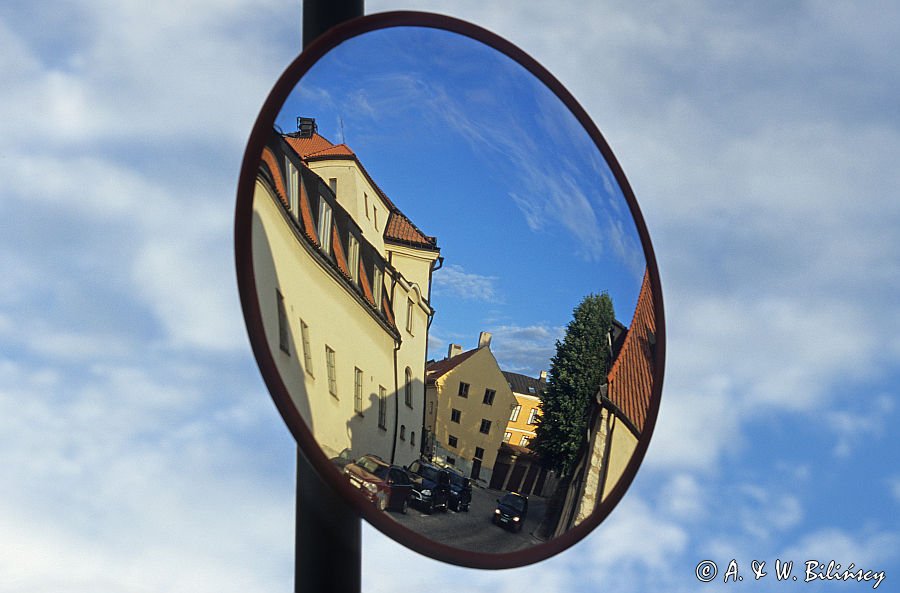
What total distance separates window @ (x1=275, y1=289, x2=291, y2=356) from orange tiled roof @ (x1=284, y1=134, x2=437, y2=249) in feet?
1.30

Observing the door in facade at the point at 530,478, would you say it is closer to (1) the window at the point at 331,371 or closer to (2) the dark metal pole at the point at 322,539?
(2) the dark metal pole at the point at 322,539

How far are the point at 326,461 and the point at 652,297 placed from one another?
1.43 meters

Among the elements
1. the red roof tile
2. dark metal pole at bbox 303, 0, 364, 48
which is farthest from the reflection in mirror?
dark metal pole at bbox 303, 0, 364, 48

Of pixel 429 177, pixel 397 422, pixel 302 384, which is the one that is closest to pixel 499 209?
pixel 429 177

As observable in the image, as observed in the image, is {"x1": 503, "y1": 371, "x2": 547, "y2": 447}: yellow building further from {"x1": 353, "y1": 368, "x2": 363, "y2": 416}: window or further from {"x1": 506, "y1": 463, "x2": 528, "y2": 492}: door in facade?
{"x1": 353, "y1": 368, "x2": 363, "y2": 416}: window

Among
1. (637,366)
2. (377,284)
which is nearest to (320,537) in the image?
(377,284)

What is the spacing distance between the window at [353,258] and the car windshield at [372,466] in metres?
0.47

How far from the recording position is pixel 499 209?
9.65ft

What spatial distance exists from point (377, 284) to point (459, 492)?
2.02ft

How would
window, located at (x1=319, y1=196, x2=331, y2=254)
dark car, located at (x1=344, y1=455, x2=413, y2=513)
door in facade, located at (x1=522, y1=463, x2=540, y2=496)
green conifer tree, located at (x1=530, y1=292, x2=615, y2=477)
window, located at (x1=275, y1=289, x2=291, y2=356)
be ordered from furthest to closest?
green conifer tree, located at (x1=530, y1=292, x2=615, y2=477)
door in facade, located at (x1=522, y1=463, x2=540, y2=496)
window, located at (x1=319, y1=196, x2=331, y2=254)
dark car, located at (x1=344, y1=455, x2=413, y2=513)
window, located at (x1=275, y1=289, x2=291, y2=356)

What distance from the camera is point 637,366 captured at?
3238 mm

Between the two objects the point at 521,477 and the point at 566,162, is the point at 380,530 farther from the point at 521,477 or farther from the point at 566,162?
the point at 566,162

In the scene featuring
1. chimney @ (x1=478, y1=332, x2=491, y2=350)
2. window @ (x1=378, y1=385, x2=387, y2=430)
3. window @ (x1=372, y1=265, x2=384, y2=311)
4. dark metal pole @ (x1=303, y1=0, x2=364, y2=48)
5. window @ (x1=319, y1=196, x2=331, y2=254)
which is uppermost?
dark metal pole @ (x1=303, y1=0, x2=364, y2=48)

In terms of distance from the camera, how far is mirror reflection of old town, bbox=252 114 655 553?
2375 mm
